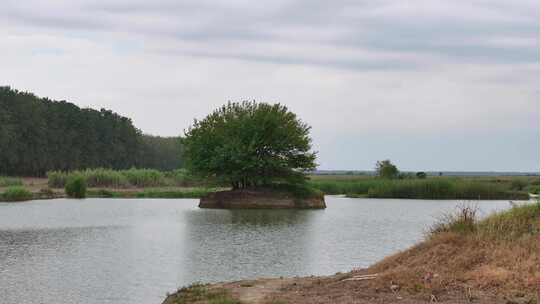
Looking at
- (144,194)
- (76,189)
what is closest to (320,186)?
(144,194)

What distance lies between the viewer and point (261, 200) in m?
56.1

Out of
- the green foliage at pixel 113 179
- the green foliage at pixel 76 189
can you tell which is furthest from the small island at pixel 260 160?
the green foliage at pixel 113 179

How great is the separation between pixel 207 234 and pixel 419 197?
147ft

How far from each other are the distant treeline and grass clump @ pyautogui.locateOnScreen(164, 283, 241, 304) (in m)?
86.2

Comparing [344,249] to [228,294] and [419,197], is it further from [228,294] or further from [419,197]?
[419,197]

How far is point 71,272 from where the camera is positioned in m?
21.4

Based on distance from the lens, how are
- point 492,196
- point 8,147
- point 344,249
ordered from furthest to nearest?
1. point 8,147
2. point 492,196
3. point 344,249

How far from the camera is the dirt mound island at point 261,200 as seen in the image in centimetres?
5594

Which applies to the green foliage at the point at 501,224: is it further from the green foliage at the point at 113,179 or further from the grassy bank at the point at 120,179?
the green foliage at the point at 113,179

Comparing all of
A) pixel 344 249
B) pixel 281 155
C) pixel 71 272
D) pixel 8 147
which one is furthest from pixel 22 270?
pixel 8 147

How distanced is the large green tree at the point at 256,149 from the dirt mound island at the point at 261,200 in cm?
132

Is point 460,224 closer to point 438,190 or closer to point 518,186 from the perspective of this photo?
point 438,190

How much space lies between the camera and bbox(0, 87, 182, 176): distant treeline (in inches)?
4048

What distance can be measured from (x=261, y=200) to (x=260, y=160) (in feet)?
9.93
